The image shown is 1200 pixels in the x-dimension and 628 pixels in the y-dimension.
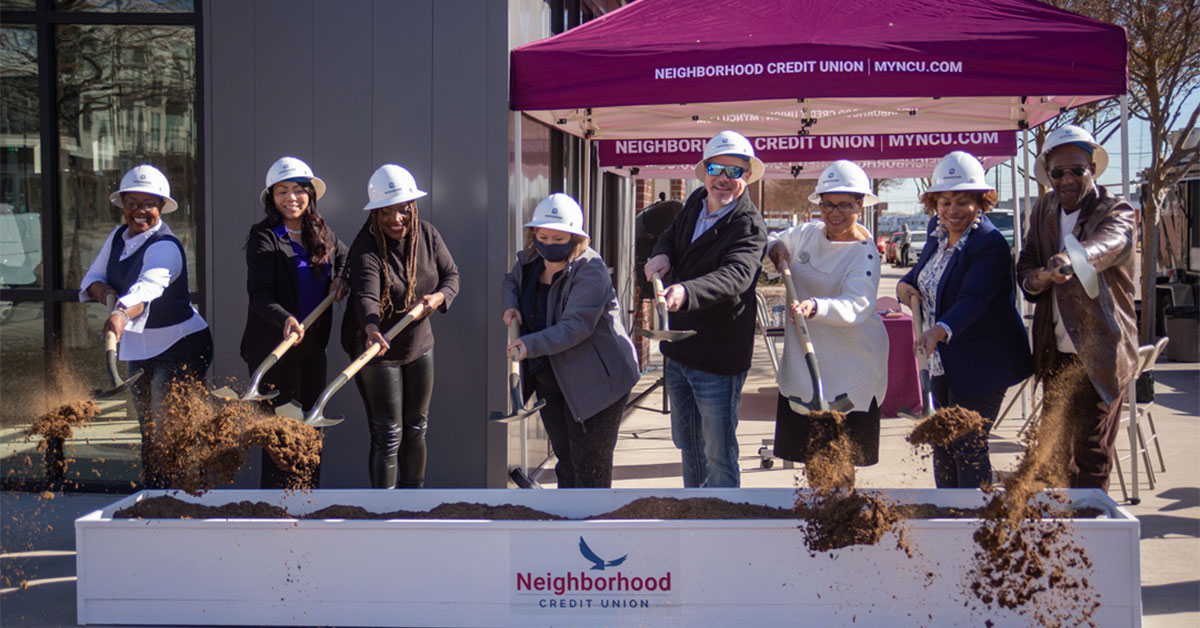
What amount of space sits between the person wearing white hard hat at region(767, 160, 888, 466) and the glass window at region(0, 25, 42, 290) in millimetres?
4603

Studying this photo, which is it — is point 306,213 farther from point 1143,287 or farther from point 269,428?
point 1143,287

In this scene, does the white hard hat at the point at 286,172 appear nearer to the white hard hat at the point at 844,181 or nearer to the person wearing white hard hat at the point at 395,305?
the person wearing white hard hat at the point at 395,305

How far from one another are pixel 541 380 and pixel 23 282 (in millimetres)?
3748

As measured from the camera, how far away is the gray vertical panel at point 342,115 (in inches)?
233

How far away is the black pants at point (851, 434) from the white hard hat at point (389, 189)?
1.98 m

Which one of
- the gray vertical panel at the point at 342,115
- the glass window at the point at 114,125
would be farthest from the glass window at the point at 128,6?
the gray vertical panel at the point at 342,115

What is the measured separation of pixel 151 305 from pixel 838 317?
10.4 feet

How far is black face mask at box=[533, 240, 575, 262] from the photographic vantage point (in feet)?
14.9

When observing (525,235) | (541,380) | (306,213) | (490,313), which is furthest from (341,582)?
(525,235)

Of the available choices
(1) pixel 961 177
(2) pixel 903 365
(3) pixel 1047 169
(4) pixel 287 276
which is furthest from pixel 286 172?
(2) pixel 903 365

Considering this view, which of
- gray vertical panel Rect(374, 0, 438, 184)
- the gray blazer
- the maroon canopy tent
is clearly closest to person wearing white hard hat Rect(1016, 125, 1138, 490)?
the maroon canopy tent

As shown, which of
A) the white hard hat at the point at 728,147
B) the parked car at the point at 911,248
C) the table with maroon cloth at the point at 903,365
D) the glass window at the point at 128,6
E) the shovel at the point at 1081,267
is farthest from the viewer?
the parked car at the point at 911,248

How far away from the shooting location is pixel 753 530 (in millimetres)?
3680

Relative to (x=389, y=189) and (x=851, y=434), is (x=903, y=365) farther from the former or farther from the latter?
(x=389, y=189)
